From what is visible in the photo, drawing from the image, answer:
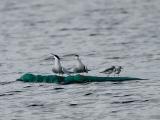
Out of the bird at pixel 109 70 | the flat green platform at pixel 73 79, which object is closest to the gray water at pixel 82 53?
the flat green platform at pixel 73 79

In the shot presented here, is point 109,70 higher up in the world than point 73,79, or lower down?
higher up

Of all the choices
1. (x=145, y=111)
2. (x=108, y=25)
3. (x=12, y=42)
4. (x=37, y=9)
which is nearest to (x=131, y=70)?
(x=145, y=111)

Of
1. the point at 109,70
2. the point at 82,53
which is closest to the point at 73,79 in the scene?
the point at 109,70

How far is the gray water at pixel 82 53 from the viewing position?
30.4m

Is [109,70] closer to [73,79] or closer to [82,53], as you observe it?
[73,79]

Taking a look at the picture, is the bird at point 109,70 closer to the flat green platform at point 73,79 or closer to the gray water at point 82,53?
the flat green platform at point 73,79

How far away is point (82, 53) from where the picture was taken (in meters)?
43.9

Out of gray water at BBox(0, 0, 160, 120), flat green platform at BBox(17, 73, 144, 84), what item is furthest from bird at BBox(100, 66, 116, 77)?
gray water at BBox(0, 0, 160, 120)

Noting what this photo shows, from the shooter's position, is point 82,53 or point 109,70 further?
point 82,53

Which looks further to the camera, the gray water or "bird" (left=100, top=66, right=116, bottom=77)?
"bird" (left=100, top=66, right=116, bottom=77)

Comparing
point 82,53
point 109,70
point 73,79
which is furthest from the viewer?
point 82,53

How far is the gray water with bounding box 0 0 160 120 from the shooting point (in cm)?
3039

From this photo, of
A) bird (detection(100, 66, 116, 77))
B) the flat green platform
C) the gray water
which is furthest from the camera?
bird (detection(100, 66, 116, 77))

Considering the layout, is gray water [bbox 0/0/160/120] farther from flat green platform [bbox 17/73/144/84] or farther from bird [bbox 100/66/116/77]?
bird [bbox 100/66/116/77]
